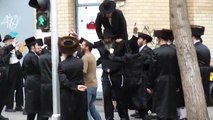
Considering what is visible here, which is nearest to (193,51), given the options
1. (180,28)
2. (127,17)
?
(180,28)

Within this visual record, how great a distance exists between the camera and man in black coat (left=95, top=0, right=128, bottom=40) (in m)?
A: 10.7

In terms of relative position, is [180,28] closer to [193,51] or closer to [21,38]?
[193,51]

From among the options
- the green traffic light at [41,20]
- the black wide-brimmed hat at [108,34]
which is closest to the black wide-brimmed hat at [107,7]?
the black wide-brimmed hat at [108,34]

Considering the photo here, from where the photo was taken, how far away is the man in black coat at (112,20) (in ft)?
35.2

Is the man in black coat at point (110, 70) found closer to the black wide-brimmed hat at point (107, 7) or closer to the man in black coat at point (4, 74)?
the black wide-brimmed hat at point (107, 7)

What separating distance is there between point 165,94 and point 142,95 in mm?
1955

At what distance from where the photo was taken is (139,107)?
11203mm

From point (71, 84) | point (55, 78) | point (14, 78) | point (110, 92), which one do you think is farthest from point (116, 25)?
point (14, 78)

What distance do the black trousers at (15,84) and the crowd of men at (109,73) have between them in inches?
3.3

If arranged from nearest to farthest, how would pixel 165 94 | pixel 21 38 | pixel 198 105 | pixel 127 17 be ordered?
pixel 198 105
pixel 165 94
pixel 127 17
pixel 21 38

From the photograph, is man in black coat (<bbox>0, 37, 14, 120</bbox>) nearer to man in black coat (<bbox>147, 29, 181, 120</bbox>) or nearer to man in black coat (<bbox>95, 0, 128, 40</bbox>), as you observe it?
man in black coat (<bbox>95, 0, 128, 40</bbox>)

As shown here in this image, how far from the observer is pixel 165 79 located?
9289 millimetres

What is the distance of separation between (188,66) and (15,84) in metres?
5.89

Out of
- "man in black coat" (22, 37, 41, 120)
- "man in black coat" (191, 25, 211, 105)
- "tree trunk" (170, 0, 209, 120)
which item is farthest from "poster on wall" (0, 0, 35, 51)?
"tree trunk" (170, 0, 209, 120)
